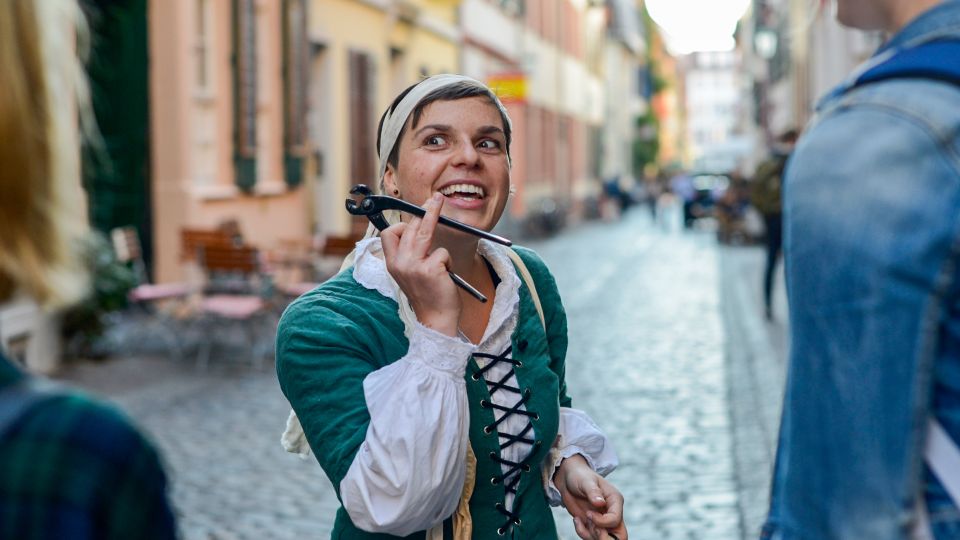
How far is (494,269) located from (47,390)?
153 centimetres

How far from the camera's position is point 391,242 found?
233cm

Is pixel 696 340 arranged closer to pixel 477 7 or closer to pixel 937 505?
pixel 937 505

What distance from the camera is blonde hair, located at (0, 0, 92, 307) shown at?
128cm

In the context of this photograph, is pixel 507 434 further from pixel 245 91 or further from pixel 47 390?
pixel 245 91

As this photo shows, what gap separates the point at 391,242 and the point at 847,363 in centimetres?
93

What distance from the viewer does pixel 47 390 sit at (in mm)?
1262

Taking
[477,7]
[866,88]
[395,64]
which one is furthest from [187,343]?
[477,7]

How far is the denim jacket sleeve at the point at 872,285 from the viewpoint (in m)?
1.52

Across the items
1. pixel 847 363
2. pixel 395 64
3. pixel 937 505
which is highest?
pixel 395 64

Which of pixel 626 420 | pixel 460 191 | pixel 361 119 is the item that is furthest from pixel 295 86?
pixel 460 191

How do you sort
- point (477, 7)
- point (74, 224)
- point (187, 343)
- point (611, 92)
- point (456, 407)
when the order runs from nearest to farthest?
point (74, 224) → point (456, 407) → point (187, 343) → point (477, 7) → point (611, 92)

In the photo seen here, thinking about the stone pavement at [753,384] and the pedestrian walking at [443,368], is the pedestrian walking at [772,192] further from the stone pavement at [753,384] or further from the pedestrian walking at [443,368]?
the pedestrian walking at [443,368]

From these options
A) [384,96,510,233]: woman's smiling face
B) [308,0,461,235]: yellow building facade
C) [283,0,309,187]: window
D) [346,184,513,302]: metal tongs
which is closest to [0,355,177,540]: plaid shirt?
[346,184,513,302]: metal tongs

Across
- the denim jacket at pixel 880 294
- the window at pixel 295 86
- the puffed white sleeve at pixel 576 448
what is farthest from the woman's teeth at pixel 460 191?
the window at pixel 295 86
